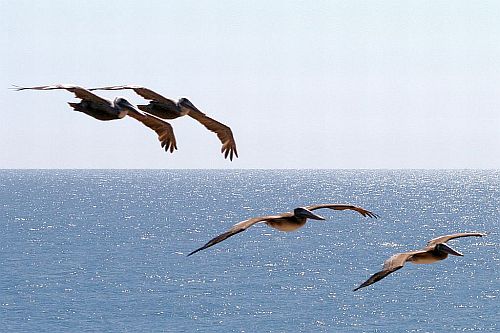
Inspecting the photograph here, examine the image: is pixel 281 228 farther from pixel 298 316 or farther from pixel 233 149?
pixel 298 316

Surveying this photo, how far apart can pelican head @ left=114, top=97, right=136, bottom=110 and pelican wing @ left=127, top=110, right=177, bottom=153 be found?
38 cm

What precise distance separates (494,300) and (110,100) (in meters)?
198

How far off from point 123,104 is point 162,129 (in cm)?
259

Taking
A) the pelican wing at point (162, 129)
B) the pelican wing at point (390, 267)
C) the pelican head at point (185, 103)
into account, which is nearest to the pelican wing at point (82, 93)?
the pelican wing at point (162, 129)

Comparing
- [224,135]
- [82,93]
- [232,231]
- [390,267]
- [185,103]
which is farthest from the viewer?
[224,135]

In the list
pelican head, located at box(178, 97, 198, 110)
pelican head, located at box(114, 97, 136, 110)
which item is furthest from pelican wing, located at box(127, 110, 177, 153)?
pelican head, located at box(178, 97, 198, 110)

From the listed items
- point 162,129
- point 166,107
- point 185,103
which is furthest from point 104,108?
point 162,129

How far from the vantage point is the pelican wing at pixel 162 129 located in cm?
1643

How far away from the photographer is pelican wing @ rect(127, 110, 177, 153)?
16431 millimetres

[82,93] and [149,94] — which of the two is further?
[149,94]

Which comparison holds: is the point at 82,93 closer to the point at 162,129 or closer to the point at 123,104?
the point at 123,104

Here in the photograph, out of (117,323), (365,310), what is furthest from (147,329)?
(365,310)

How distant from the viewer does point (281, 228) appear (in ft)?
56.7

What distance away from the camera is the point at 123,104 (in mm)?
15656
